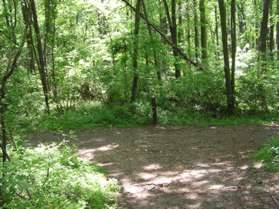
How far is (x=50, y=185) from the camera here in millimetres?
5598

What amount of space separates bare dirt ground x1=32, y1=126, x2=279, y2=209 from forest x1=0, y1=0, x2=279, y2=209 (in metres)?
0.03

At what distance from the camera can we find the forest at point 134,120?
602 cm

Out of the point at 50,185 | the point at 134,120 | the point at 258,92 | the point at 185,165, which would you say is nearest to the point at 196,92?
the point at 258,92

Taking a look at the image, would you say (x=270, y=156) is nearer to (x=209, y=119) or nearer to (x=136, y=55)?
(x=209, y=119)

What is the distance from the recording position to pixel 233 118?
1412cm

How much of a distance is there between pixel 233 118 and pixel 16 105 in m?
9.85

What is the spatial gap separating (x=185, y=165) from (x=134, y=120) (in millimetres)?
5384

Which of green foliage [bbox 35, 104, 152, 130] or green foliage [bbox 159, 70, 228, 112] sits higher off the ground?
green foliage [bbox 159, 70, 228, 112]

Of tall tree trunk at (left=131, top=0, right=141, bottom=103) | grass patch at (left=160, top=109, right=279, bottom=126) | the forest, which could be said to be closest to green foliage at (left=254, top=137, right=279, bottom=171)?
the forest

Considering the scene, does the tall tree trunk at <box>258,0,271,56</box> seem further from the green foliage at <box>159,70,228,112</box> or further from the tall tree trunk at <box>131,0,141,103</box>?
the tall tree trunk at <box>131,0,141,103</box>

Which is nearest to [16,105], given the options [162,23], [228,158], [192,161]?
[192,161]

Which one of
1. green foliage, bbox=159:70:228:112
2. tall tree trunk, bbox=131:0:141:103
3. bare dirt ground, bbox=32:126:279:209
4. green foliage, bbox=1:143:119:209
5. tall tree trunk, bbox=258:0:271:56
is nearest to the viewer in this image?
green foliage, bbox=1:143:119:209

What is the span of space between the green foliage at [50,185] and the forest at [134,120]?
0.02 meters

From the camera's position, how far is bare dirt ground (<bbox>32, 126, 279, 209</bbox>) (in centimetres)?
651
